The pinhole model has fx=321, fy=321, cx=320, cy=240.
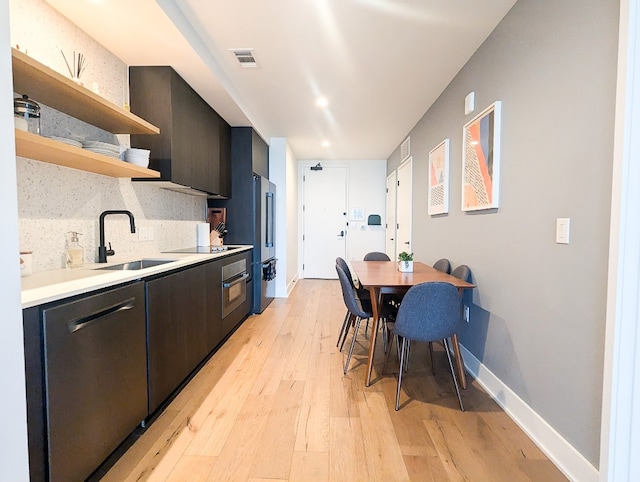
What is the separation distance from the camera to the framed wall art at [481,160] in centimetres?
210

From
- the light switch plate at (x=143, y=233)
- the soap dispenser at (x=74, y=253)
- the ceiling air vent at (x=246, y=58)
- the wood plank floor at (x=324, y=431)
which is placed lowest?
the wood plank floor at (x=324, y=431)

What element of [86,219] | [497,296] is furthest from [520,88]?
[86,219]

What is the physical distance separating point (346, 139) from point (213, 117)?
2.27 m

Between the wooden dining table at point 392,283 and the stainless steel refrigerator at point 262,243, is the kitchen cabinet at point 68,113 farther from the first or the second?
the stainless steel refrigerator at point 262,243

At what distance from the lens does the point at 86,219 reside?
2029mm

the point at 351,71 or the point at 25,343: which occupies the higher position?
the point at 351,71

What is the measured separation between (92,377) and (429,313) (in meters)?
1.76

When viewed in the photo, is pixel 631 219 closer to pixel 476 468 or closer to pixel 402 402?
pixel 476 468

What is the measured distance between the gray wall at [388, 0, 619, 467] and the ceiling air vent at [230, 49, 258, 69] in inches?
68.8

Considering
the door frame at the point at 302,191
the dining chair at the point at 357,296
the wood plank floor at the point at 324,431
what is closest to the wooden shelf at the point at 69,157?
the wood plank floor at the point at 324,431

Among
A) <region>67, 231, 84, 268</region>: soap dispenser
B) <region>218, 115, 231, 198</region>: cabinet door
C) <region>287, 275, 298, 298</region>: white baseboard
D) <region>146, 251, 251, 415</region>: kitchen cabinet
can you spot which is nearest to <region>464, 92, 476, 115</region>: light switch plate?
<region>146, 251, 251, 415</region>: kitchen cabinet

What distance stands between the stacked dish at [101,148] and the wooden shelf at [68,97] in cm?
20

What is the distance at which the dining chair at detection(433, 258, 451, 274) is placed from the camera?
9.62ft

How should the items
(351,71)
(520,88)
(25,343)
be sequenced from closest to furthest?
(25,343)
(520,88)
(351,71)
